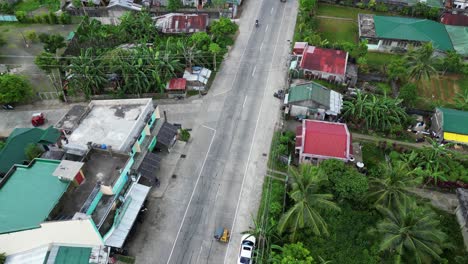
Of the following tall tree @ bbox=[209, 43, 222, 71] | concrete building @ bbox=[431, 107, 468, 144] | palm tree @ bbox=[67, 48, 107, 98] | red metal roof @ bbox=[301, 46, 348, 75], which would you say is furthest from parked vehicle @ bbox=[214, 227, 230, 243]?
concrete building @ bbox=[431, 107, 468, 144]

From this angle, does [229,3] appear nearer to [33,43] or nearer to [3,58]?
[33,43]

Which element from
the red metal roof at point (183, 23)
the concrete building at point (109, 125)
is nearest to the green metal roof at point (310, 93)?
the concrete building at point (109, 125)

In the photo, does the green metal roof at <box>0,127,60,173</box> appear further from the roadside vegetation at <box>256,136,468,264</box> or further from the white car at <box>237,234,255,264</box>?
the roadside vegetation at <box>256,136,468,264</box>

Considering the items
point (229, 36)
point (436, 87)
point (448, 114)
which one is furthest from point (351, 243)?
point (229, 36)

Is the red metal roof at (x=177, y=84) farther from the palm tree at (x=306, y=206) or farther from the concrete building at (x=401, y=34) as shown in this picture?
the concrete building at (x=401, y=34)

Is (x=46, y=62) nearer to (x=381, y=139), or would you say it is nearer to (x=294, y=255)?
(x=294, y=255)

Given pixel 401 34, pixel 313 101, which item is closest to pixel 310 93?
pixel 313 101
